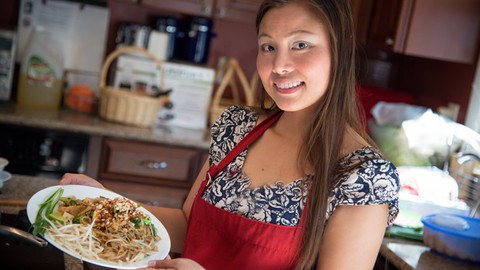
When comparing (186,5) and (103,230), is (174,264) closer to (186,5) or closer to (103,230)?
(103,230)

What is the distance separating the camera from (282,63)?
4.89ft

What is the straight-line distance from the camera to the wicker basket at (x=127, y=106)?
130 inches

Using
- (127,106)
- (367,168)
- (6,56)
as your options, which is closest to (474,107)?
(127,106)

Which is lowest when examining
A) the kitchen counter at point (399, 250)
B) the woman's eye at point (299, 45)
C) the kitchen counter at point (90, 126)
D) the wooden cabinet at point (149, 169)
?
the wooden cabinet at point (149, 169)

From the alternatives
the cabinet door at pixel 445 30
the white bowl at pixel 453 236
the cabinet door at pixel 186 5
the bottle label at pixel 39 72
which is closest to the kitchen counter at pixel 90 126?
the bottle label at pixel 39 72

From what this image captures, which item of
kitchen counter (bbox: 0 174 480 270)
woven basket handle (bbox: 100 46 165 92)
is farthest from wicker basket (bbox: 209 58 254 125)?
kitchen counter (bbox: 0 174 480 270)

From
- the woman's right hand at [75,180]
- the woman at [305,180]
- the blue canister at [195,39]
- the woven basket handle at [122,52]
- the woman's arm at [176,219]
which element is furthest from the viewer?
the blue canister at [195,39]

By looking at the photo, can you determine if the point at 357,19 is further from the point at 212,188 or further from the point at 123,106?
the point at 212,188

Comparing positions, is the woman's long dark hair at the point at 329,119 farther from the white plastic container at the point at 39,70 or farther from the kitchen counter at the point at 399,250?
the white plastic container at the point at 39,70

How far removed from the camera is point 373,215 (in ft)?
4.64

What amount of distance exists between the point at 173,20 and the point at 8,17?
0.85 m

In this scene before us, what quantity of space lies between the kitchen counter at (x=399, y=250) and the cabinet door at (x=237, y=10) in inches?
66.0

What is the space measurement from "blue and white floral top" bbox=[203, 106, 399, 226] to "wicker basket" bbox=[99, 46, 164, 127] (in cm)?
162

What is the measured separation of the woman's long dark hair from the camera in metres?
1.44
